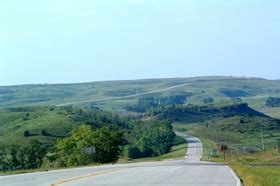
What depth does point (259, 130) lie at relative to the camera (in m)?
195

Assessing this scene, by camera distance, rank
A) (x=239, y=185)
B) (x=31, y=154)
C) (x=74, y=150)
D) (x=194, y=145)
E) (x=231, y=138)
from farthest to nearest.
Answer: (x=231, y=138) < (x=194, y=145) < (x=31, y=154) < (x=74, y=150) < (x=239, y=185)

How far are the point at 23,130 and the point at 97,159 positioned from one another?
97795mm

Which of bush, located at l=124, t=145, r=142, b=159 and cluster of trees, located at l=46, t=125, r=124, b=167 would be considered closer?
cluster of trees, located at l=46, t=125, r=124, b=167

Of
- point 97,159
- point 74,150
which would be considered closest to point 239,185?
point 97,159

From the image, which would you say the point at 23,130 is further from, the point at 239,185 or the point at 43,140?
the point at 239,185

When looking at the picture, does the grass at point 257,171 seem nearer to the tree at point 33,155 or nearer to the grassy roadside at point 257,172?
the grassy roadside at point 257,172

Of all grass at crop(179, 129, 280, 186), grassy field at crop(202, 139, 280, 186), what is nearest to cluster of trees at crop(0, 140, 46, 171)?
grass at crop(179, 129, 280, 186)

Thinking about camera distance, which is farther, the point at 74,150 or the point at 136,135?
A: the point at 136,135

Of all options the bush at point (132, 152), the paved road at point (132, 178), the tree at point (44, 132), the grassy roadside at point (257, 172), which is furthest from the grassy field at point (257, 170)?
the tree at point (44, 132)

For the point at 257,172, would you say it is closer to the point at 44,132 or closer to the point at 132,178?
the point at 132,178

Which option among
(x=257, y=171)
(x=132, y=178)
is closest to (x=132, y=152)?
(x=257, y=171)

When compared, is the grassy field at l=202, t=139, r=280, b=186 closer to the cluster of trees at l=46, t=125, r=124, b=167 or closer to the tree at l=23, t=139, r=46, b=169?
the cluster of trees at l=46, t=125, r=124, b=167

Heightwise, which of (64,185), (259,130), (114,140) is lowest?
(259,130)

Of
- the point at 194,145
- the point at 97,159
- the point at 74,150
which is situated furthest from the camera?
the point at 194,145
